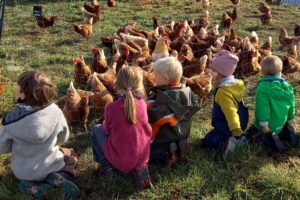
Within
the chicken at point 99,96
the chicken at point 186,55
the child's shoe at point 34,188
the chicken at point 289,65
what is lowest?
the child's shoe at point 34,188

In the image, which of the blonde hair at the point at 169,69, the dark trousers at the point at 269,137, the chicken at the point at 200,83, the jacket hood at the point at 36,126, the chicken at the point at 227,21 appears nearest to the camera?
the jacket hood at the point at 36,126

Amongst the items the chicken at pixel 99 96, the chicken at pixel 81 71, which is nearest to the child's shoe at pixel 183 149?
the chicken at pixel 99 96

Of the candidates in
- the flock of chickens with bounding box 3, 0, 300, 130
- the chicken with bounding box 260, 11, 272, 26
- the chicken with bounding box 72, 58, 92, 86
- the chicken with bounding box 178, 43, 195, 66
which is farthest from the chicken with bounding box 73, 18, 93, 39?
the chicken with bounding box 260, 11, 272, 26

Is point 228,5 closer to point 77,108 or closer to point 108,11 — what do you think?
point 108,11

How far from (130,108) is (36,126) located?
0.80 metres

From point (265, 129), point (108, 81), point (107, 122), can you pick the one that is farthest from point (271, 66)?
point (108, 81)

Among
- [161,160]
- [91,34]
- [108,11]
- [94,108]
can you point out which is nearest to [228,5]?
[108,11]

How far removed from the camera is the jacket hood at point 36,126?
3279mm

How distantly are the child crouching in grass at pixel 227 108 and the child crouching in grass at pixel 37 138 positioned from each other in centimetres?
157

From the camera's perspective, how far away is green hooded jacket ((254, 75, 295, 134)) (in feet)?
13.5

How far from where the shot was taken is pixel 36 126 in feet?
10.8

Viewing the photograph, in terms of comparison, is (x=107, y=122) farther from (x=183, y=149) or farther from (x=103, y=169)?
(x=183, y=149)

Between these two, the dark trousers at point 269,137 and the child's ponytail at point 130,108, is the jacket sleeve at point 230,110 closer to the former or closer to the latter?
the dark trousers at point 269,137

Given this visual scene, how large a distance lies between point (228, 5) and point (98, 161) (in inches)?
377
